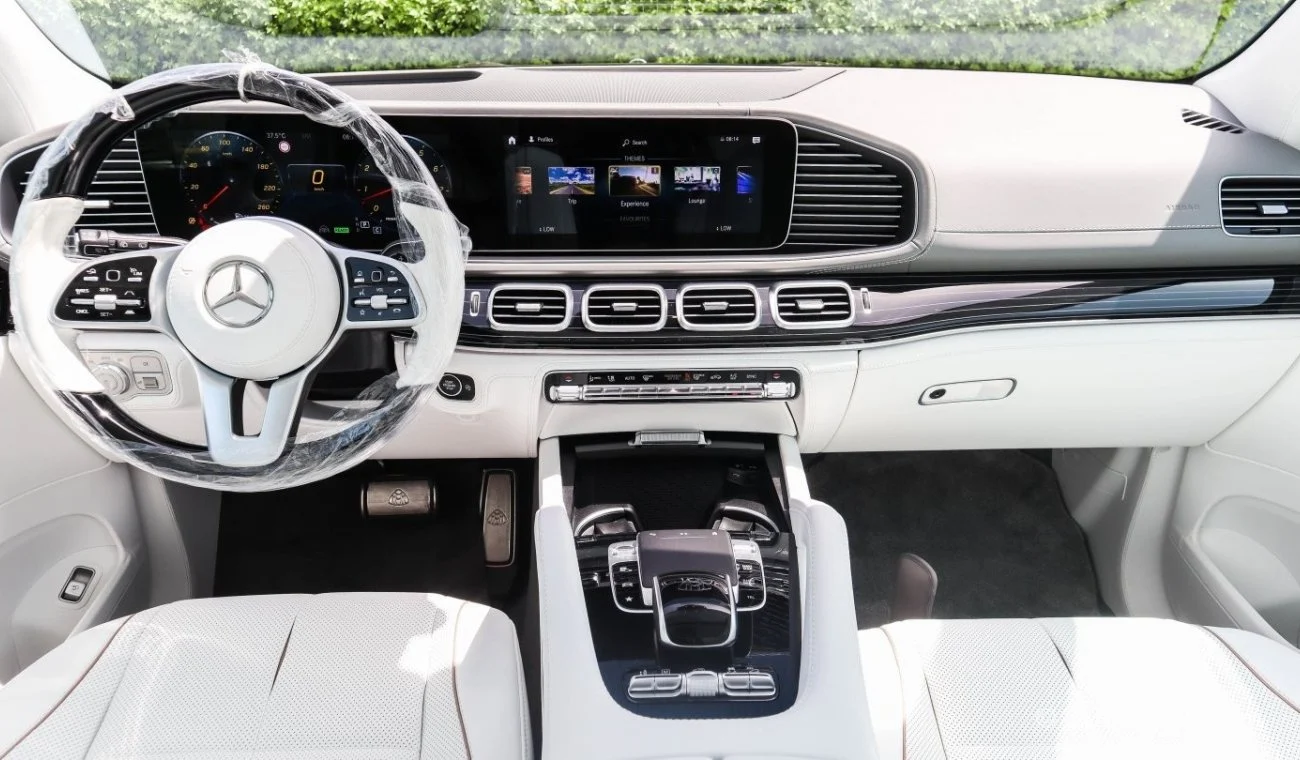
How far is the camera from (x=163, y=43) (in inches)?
69.1

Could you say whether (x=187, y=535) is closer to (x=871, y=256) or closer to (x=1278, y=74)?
(x=871, y=256)

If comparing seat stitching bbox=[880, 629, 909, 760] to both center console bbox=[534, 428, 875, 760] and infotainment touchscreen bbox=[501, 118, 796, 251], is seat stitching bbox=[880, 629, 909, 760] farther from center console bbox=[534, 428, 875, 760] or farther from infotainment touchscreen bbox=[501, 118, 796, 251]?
infotainment touchscreen bbox=[501, 118, 796, 251]

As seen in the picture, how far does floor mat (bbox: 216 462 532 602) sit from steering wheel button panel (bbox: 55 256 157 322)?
1113mm

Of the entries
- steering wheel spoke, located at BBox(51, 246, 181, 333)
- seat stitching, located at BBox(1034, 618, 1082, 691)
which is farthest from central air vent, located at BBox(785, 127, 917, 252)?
steering wheel spoke, located at BBox(51, 246, 181, 333)

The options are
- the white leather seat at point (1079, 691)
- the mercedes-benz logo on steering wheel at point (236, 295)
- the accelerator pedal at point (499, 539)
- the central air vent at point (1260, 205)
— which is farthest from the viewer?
the accelerator pedal at point (499, 539)

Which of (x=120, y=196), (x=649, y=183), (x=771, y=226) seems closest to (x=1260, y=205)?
(x=771, y=226)

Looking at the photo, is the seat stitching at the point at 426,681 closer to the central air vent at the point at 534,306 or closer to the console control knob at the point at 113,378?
the central air vent at the point at 534,306

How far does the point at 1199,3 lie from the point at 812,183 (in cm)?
97

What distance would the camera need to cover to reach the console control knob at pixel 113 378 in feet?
5.03

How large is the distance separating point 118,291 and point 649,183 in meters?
0.84

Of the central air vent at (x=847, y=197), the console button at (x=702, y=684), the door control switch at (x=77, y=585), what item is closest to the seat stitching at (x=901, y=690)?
the console button at (x=702, y=684)

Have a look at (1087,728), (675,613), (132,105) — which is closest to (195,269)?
(132,105)

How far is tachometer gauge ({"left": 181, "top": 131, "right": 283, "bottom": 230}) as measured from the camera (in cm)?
152

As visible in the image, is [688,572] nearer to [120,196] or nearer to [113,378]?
[113,378]
